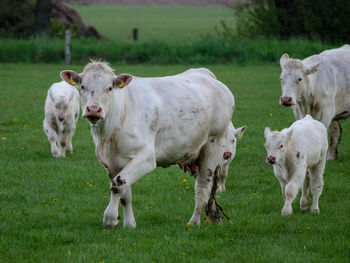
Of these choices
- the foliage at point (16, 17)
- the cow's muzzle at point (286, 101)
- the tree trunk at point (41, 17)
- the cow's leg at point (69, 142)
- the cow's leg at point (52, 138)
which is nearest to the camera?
the cow's muzzle at point (286, 101)

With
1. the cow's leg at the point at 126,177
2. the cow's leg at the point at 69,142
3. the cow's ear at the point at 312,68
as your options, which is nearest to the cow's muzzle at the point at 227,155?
the cow's ear at the point at 312,68

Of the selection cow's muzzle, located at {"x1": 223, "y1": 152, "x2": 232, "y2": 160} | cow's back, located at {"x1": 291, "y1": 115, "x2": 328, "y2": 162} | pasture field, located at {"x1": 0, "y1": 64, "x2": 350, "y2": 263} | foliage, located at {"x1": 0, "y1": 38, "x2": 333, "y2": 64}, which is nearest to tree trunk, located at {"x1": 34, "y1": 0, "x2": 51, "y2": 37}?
foliage, located at {"x1": 0, "y1": 38, "x2": 333, "y2": 64}

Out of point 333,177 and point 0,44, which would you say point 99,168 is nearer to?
point 333,177

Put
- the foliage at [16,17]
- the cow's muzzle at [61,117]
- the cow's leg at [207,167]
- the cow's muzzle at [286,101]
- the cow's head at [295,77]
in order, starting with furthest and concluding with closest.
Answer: the foliage at [16,17] → the cow's muzzle at [61,117] → the cow's head at [295,77] → the cow's muzzle at [286,101] → the cow's leg at [207,167]

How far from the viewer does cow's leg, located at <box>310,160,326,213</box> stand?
890 centimetres

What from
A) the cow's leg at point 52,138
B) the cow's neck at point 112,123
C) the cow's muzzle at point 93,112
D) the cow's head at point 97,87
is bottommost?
the cow's leg at point 52,138

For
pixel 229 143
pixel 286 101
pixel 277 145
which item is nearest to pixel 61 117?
pixel 229 143

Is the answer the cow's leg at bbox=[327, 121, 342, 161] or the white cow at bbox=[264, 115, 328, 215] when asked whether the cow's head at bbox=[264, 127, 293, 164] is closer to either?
the white cow at bbox=[264, 115, 328, 215]

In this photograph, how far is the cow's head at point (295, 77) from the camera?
36.2ft

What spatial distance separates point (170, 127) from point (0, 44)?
27850 mm

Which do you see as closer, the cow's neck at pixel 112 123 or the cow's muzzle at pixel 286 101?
the cow's neck at pixel 112 123

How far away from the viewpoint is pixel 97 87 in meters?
7.07

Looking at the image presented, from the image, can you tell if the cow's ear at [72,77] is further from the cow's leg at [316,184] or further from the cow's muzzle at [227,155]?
the cow's leg at [316,184]

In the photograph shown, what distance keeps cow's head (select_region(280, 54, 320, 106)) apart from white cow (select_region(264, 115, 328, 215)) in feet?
5.55
